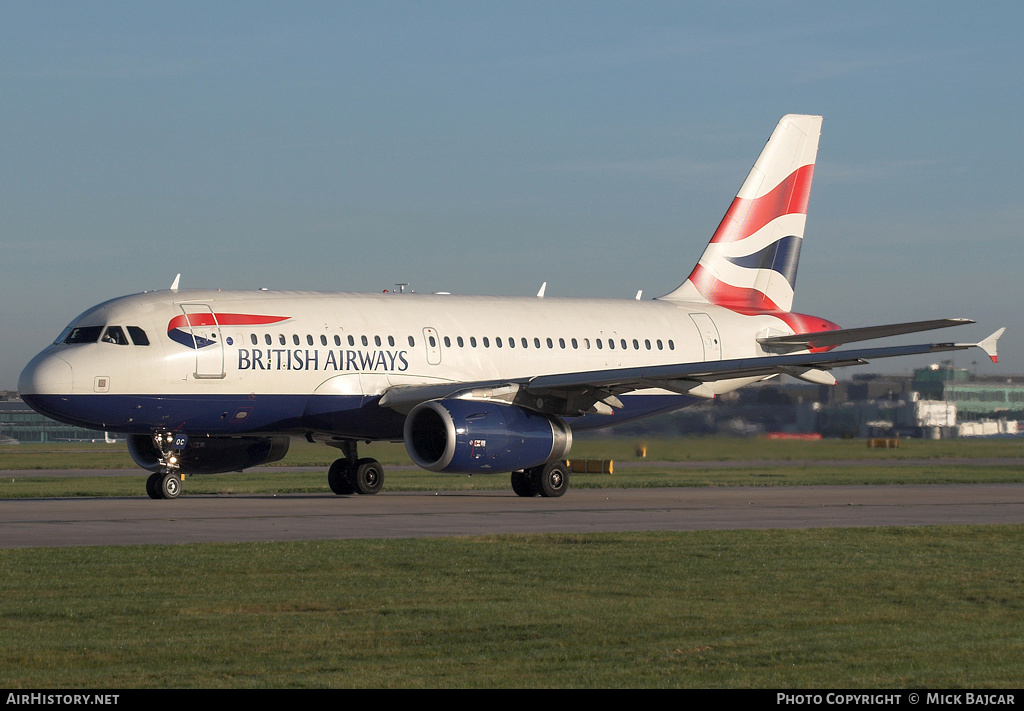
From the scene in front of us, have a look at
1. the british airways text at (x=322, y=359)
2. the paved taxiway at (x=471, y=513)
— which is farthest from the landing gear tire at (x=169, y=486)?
the british airways text at (x=322, y=359)

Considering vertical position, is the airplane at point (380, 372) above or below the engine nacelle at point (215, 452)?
above

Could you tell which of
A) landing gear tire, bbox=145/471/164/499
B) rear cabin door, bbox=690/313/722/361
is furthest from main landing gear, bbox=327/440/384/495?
rear cabin door, bbox=690/313/722/361

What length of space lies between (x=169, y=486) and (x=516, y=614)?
16.8 metres

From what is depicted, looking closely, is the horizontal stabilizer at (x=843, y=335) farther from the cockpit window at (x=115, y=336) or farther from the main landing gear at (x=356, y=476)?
the cockpit window at (x=115, y=336)

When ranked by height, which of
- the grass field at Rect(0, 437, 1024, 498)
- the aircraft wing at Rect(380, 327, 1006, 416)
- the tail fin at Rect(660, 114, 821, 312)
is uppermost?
the tail fin at Rect(660, 114, 821, 312)

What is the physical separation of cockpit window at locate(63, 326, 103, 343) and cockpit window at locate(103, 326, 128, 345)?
0.57ft

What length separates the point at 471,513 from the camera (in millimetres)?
23328

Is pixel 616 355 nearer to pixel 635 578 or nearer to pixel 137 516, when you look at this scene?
pixel 137 516

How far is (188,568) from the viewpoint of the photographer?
48.4 feet

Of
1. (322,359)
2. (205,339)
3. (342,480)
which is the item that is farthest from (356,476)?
(205,339)

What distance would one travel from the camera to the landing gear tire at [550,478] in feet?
93.5

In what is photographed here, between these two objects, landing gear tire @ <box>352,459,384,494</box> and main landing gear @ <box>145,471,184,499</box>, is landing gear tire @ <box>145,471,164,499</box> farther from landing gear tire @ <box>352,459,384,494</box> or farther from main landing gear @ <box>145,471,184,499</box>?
landing gear tire @ <box>352,459,384,494</box>

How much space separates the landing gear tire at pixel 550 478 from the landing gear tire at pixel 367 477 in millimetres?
3628

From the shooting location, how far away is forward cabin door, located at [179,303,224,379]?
26828 millimetres
